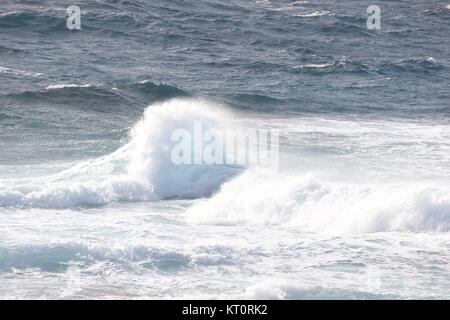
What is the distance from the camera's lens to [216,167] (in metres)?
20.2

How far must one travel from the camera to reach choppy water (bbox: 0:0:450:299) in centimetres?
1387

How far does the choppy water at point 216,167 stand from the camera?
45.5 ft

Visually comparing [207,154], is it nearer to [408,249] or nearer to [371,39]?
[408,249]

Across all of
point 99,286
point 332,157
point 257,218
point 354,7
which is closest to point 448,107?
point 332,157

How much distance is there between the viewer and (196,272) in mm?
13789
